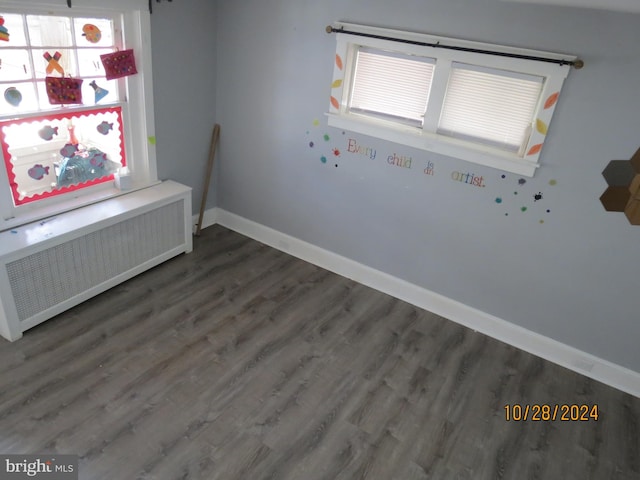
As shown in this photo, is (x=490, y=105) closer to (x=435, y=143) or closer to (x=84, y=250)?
(x=435, y=143)

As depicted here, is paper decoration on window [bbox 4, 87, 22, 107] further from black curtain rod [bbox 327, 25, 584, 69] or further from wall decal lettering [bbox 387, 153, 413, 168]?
wall decal lettering [bbox 387, 153, 413, 168]

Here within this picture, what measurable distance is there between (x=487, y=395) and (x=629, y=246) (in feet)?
4.20

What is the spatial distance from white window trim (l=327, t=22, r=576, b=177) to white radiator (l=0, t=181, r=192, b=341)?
151cm

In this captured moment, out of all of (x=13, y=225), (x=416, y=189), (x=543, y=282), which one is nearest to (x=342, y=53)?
(x=416, y=189)

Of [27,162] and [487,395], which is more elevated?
[27,162]

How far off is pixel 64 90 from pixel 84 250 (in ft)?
3.50

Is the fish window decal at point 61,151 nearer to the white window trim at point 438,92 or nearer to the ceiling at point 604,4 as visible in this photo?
the white window trim at point 438,92

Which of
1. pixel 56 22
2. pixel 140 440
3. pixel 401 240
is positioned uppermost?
pixel 56 22

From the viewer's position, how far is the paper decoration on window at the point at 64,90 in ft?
9.48

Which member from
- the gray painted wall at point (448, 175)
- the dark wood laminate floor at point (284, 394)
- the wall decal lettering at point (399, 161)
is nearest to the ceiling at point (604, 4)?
the gray painted wall at point (448, 175)

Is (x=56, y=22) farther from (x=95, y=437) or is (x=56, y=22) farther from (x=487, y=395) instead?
(x=487, y=395)

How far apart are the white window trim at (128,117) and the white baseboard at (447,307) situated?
988mm

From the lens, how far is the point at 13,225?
2.89 m
